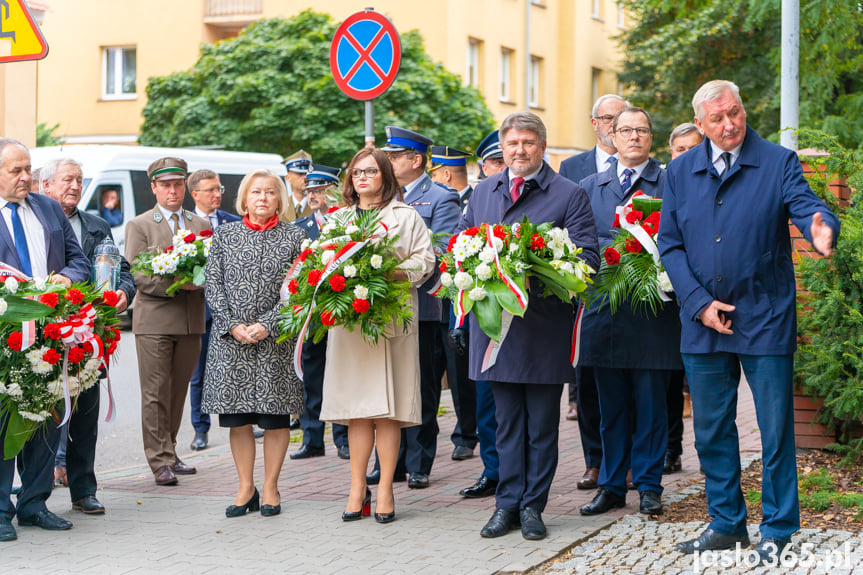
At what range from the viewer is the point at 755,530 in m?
5.93

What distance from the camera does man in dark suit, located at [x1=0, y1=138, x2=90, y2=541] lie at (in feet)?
21.3

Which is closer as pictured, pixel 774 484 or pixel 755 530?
pixel 774 484

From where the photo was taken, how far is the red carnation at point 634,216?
636 centimetres

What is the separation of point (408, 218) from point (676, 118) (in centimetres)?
2632

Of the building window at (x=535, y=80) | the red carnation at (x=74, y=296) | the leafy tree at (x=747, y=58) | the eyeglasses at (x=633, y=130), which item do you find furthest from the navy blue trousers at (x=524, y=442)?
the building window at (x=535, y=80)

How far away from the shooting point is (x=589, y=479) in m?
7.34

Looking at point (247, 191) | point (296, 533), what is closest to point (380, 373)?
point (296, 533)

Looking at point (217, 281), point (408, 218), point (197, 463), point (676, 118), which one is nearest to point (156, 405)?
point (197, 463)

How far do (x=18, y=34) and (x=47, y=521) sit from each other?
3162 mm

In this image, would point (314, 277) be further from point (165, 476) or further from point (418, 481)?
point (165, 476)

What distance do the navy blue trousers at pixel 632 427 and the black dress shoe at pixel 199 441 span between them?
13.1ft

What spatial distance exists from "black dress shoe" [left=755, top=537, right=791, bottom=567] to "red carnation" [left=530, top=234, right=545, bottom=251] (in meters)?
1.82

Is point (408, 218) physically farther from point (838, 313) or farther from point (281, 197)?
point (838, 313)

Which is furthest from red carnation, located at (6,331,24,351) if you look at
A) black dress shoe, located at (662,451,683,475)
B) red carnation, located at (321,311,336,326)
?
black dress shoe, located at (662,451,683,475)
